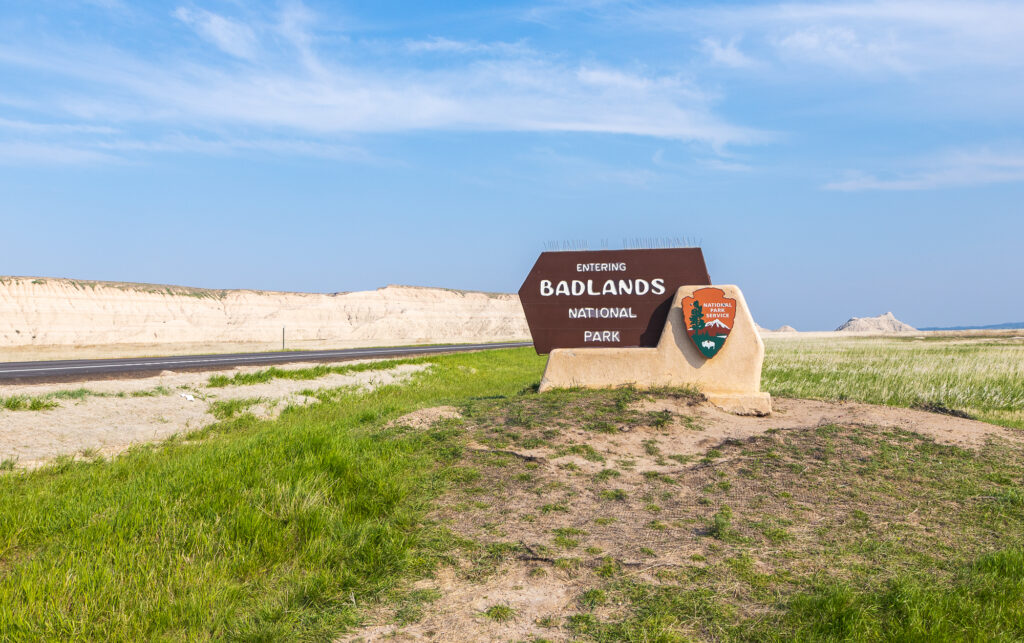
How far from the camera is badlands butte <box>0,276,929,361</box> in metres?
49.4

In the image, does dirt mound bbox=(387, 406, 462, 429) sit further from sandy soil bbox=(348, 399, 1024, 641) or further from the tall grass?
the tall grass

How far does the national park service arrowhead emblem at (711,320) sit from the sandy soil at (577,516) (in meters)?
1.57

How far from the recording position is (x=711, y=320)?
36.3 ft

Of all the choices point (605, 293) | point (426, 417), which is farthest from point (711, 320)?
point (426, 417)

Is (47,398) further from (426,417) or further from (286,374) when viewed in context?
(426,417)

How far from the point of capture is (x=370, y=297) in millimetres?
85125

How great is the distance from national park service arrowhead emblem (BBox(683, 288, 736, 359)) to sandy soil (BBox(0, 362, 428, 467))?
8.91 metres

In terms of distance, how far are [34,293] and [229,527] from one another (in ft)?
208

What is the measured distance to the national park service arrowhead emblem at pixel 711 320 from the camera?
434 inches

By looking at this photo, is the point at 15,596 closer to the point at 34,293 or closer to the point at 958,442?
the point at 958,442

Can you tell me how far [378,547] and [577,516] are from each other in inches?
68.8

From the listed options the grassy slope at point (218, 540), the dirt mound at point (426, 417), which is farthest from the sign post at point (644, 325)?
the grassy slope at point (218, 540)

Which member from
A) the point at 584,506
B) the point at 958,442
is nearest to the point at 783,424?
the point at 958,442

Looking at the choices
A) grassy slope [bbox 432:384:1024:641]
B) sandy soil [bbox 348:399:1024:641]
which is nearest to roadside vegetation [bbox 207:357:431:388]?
sandy soil [bbox 348:399:1024:641]
